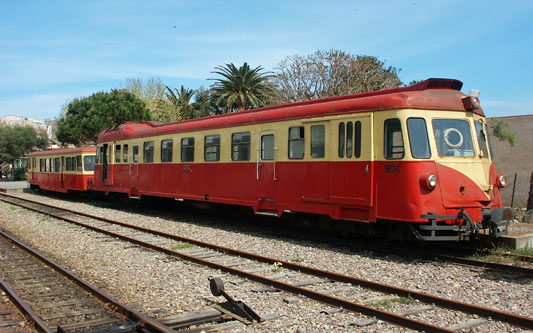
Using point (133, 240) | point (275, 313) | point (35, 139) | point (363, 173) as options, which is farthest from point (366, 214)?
point (35, 139)

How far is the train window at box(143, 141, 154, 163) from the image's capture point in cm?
1692

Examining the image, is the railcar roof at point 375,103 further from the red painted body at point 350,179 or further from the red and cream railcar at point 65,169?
the red and cream railcar at point 65,169

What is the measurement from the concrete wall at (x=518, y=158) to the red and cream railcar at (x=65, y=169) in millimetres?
19533

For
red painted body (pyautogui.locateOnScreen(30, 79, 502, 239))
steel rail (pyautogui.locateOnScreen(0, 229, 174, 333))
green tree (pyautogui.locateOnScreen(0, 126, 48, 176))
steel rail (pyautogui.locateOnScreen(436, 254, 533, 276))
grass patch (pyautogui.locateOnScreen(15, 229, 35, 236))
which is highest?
green tree (pyautogui.locateOnScreen(0, 126, 48, 176))

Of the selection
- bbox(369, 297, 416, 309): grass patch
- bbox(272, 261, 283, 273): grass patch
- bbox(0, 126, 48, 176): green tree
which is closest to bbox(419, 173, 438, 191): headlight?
bbox(369, 297, 416, 309): grass patch

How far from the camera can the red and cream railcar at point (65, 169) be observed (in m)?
24.0

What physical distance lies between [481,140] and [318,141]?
10.8 feet

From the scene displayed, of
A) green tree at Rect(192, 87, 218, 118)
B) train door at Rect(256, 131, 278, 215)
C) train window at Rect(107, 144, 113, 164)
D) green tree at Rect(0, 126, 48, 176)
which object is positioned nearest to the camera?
train door at Rect(256, 131, 278, 215)

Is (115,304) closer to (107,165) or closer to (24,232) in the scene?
(24,232)

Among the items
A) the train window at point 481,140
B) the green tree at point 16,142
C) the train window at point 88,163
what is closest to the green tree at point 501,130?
the train window at point 481,140

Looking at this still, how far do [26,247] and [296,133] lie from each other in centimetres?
645

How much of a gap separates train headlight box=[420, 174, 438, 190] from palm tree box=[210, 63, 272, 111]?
31.9m

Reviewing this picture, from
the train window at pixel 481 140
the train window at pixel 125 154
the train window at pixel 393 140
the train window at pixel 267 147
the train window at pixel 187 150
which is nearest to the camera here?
the train window at pixel 393 140

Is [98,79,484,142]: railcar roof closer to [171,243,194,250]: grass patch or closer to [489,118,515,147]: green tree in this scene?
[171,243,194,250]: grass patch
